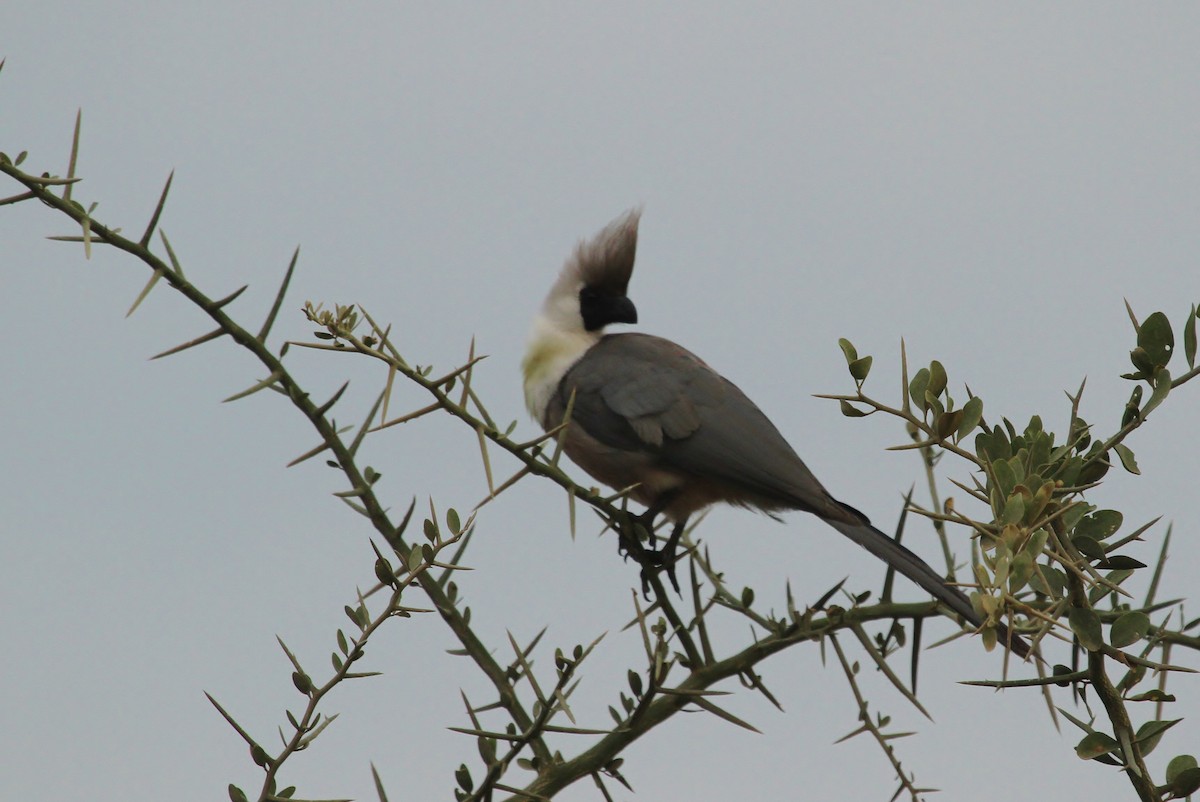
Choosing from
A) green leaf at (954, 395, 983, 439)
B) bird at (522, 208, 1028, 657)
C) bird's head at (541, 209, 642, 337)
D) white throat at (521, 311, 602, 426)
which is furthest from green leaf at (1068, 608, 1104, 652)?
Result: bird's head at (541, 209, 642, 337)

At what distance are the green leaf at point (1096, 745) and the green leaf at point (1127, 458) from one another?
12.9 inches

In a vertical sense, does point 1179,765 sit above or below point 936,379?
below

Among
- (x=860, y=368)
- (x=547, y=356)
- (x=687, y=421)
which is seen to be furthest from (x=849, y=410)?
(x=547, y=356)

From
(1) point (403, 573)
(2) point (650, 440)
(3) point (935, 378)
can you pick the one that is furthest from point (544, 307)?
(3) point (935, 378)

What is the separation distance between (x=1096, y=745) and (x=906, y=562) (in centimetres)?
210

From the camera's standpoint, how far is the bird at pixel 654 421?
4344mm

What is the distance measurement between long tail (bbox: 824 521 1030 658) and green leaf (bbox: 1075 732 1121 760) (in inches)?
46.5

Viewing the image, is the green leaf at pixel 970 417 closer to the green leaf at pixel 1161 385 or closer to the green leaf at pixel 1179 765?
the green leaf at pixel 1161 385

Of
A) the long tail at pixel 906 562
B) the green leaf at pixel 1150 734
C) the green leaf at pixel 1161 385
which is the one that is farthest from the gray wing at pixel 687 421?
the green leaf at pixel 1150 734

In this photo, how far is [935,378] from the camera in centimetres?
171

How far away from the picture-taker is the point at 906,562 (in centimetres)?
355

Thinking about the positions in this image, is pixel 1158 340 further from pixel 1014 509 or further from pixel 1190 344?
pixel 1014 509

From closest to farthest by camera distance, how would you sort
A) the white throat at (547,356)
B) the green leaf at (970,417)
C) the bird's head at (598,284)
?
the green leaf at (970,417), the white throat at (547,356), the bird's head at (598,284)

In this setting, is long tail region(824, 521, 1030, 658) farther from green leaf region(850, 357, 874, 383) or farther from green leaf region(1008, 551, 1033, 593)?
green leaf region(1008, 551, 1033, 593)
